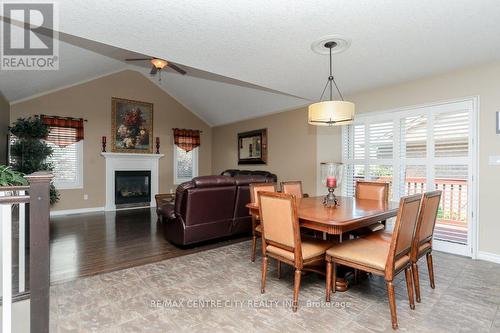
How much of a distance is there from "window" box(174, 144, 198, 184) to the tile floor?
526 centimetres

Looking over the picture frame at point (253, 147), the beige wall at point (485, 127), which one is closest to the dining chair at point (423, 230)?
the beige wall at point (485, 127)

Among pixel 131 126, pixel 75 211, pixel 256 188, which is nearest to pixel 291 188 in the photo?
pixel 256 188

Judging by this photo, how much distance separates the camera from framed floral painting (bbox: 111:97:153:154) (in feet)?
23.1

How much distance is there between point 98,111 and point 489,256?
8.09m

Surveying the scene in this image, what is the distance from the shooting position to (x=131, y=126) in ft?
23.9

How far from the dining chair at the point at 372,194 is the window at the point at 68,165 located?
6.34 meters

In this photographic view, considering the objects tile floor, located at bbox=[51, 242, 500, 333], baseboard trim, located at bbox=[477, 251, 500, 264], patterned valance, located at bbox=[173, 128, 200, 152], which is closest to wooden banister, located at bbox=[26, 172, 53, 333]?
tile floor, located at bbox=[51, 242, 500, 333]

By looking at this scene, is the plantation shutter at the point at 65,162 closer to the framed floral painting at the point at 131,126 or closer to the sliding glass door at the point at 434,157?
the framed floral painting at the point at 131,126

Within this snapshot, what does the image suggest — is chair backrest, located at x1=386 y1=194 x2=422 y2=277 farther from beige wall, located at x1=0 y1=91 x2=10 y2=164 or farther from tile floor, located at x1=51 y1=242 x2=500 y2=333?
beige wall, located at x1=0 y1=91 x2=10 y2=164

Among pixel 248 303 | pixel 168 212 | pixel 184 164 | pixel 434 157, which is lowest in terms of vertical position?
pixel 248 303

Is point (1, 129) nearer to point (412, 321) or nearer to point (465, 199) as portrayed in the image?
point (412, 321)

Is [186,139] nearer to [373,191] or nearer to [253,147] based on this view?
[253,147]

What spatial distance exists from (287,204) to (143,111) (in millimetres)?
6452

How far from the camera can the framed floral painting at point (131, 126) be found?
277 inches
